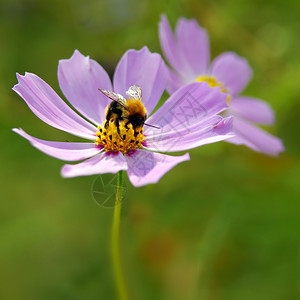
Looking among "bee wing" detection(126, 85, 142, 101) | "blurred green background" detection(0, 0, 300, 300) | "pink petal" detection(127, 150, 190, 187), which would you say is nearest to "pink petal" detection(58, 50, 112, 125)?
"bee wing" detection(126, 85, 142, 101)

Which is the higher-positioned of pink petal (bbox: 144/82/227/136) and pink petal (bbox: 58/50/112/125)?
pink petal (bbox: 58/50/112/125)

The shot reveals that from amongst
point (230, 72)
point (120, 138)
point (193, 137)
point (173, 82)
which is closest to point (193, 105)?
point (193, 137)

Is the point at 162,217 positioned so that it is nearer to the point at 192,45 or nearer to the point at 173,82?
the point at 173,82

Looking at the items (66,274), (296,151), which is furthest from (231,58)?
(66,274)

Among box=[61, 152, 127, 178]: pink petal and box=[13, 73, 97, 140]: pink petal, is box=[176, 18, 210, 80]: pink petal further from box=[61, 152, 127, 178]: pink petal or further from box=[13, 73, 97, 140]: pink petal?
box=[61, 152, 127, 178]: pink petal

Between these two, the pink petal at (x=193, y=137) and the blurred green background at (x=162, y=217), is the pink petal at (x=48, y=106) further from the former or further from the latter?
the blurred green background at (x=162, y=217)

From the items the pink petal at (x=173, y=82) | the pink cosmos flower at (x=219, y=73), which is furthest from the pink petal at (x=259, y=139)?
the pink petal at (x=173, y=82)
